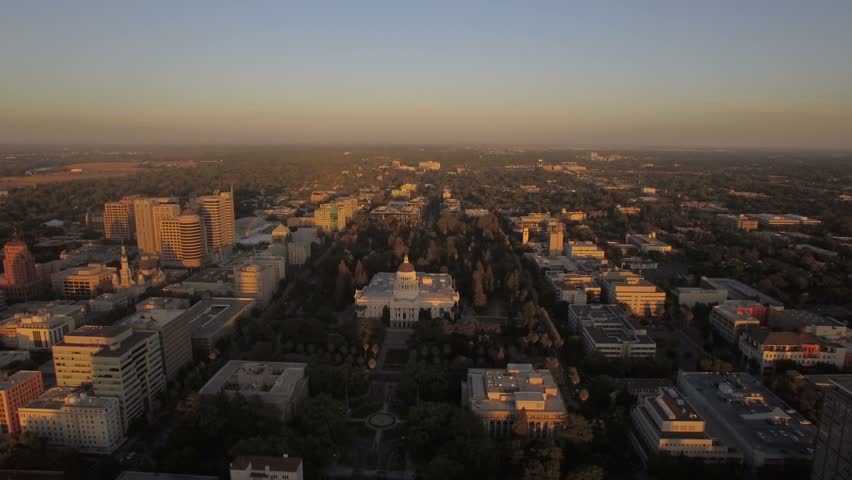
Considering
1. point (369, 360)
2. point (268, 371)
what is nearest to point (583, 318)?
point (369, 360)

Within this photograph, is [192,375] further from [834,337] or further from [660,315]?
[834,337]

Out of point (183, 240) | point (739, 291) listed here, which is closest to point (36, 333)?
point (183, 240)

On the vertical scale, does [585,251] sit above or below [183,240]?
below

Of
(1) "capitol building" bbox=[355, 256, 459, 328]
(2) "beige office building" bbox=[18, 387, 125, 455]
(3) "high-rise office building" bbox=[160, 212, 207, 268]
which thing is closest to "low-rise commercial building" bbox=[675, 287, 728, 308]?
(1) "capitol building" bbox=[355, 256, 459, 328]

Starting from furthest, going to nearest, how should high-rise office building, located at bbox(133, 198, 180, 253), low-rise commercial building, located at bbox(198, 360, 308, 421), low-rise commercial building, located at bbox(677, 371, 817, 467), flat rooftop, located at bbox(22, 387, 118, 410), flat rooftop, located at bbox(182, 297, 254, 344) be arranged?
high-rise office building, located at bbox(133, 198, 180, 253)
flat rooftop, located at bbox(182, 297, 254, 344)
low-rise commercial building, located at bbox(198, 360, 308, 421)
flat rooftop, located at bbox(22, 387, 118, 410)
low-rise commercial building, located at bbox(677, 371, 817, 467)

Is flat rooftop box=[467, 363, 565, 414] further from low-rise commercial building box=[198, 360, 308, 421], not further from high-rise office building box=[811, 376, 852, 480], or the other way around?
high-rise office building box=[811, 376, 852, 480]

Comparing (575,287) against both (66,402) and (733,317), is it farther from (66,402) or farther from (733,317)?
(66,402)
